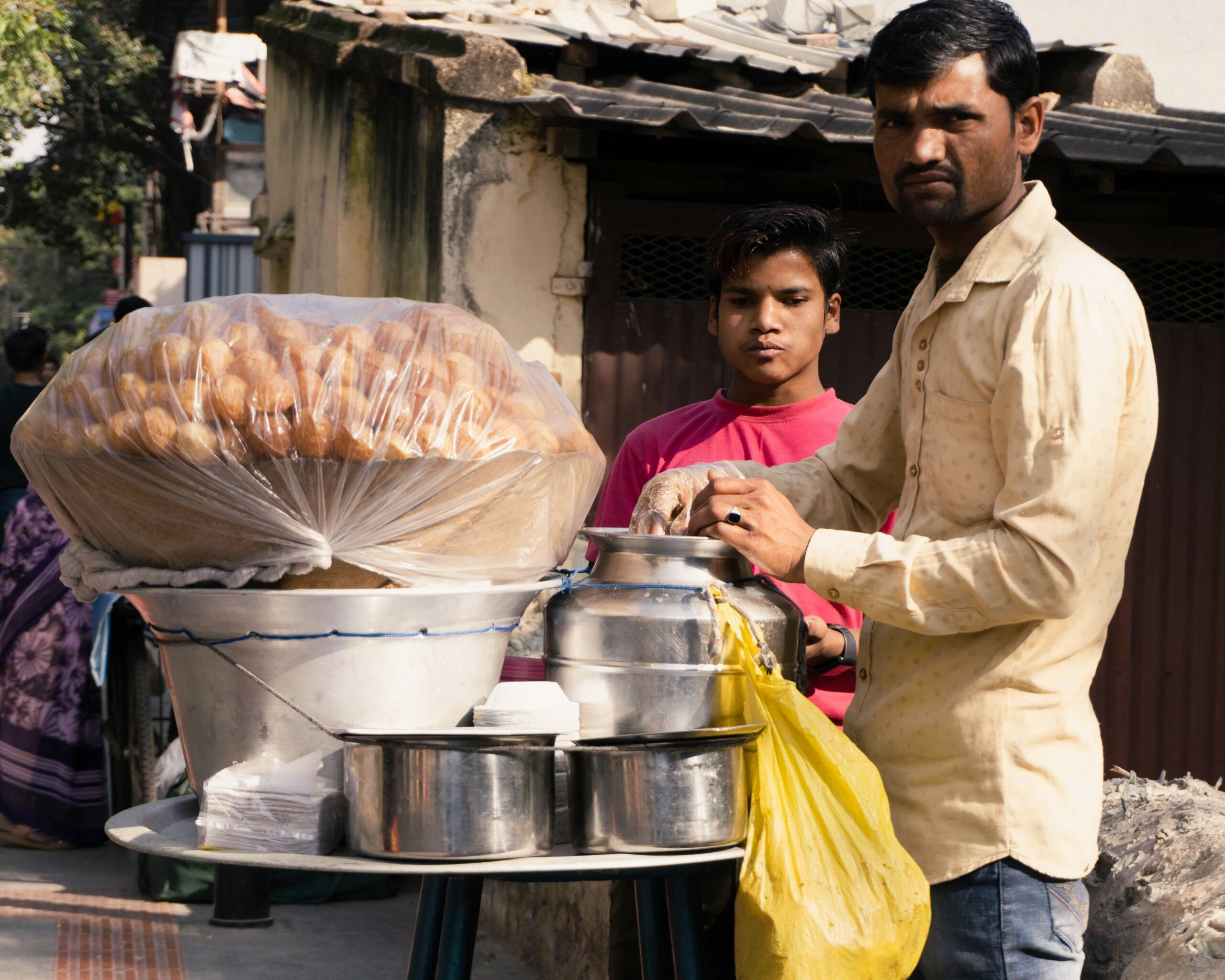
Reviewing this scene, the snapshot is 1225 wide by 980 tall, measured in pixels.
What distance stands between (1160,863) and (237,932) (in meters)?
3.37

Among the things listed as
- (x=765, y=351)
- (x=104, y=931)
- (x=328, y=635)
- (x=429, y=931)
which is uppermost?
(x=765, y=351)

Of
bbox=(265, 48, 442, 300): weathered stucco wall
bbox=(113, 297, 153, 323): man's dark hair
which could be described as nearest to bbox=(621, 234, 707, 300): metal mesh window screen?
bbox=(265, 48, 442, 300): weathered stucco wall

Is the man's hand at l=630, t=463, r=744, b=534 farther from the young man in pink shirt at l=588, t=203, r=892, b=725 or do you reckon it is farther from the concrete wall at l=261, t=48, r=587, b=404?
the concrete wall at l=261, t=48, r=587, b=404

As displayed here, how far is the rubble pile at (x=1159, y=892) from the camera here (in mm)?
2488

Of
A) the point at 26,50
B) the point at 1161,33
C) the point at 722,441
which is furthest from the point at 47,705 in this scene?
the point at 26,50

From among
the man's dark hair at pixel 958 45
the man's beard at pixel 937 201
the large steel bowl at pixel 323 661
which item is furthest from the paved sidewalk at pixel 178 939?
the man's dark hair at pixel 958 45

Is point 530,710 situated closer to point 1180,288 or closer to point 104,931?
point 104,931

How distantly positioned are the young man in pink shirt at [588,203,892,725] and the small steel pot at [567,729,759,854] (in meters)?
1.10

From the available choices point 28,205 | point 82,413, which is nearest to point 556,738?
point 82,413

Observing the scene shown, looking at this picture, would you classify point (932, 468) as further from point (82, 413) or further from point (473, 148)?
point (473, 148)

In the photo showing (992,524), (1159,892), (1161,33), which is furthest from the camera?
(1161,33)

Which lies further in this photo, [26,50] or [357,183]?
[26,50]

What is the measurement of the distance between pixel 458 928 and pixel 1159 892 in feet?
4.80

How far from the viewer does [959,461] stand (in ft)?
6.41
